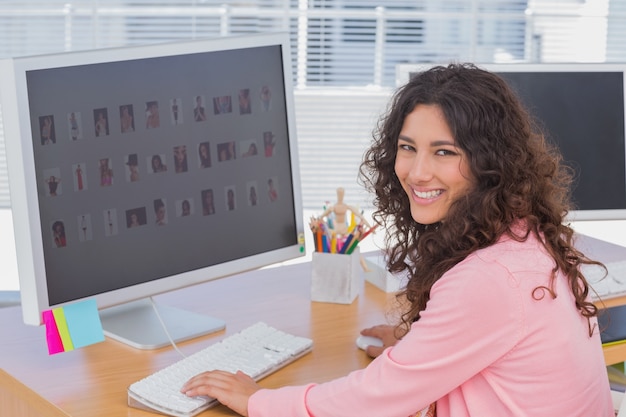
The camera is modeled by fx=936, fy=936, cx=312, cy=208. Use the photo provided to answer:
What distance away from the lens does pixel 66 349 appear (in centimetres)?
145

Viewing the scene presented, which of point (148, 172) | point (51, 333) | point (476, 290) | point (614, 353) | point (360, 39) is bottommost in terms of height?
point (614, 353)

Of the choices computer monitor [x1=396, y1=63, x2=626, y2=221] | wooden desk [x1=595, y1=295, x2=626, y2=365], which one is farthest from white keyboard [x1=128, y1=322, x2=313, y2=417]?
computer monitor [x1=396, y1=63, x2=626, y2=221]

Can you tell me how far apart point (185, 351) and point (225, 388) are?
0.23 m

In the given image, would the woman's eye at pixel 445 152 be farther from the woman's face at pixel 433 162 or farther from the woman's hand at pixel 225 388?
the woman's hand at pixel 225 388

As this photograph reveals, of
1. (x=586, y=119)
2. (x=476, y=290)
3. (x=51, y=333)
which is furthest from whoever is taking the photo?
(x=586, y=119)

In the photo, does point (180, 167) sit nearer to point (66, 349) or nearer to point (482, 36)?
point (66, 349)

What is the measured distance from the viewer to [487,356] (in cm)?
121

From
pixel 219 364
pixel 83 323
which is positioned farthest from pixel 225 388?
Answer: pixel 83 323

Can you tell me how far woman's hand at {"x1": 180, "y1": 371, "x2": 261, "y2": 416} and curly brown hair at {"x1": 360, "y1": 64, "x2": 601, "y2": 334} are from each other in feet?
0.93

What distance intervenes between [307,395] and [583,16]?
13.9 ft

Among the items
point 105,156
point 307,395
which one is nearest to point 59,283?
point 105,156

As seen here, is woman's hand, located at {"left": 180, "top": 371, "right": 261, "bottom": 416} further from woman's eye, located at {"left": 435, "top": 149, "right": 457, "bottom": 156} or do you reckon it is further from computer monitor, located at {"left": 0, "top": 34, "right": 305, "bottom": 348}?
woman's eye, located at {"left": 435, "top": 149, "right": 457, "bottom": 156}

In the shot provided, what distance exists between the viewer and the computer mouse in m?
1.59

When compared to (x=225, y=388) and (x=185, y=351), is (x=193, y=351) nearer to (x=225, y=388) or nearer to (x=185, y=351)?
(x=185, y=351)
